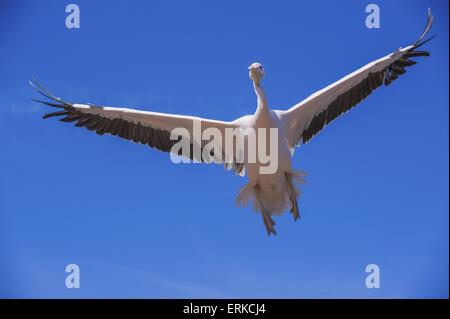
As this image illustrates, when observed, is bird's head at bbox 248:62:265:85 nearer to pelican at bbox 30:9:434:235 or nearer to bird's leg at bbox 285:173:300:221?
pelican at bbox 30:9:434:235

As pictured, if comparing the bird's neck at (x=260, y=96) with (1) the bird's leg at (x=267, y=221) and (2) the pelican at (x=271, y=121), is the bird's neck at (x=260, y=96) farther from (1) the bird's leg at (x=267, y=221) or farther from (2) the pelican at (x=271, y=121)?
(1) the bird's leg at (x=267, y=221)

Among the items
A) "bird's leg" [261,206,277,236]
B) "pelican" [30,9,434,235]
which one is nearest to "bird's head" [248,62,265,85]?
"pelican" [30,9,434,235]

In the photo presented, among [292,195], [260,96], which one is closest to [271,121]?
[260,96]

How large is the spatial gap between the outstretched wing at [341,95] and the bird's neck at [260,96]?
0.56m

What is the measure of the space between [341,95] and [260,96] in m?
1.54

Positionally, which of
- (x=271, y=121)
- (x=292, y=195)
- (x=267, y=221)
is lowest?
(x=267, y=221)

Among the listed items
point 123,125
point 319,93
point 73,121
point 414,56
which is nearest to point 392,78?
point 414,56

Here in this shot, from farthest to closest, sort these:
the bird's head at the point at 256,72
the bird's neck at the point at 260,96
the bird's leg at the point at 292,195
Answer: the bird's leg at the point at 292,195 → the bird's head at the point at 256,72 → the bird's neck at the point at 260,96

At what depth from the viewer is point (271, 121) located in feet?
36.3

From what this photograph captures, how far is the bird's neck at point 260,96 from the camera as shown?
11047mm

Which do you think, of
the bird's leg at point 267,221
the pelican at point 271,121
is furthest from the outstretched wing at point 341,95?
the bird's leg at point 267,221

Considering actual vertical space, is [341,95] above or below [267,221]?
above

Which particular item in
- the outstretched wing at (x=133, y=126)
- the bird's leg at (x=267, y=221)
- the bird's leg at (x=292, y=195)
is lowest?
the bird's leg at (x=267, y=221)

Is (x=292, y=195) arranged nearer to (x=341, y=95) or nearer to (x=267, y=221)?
(x=267, y=221)
